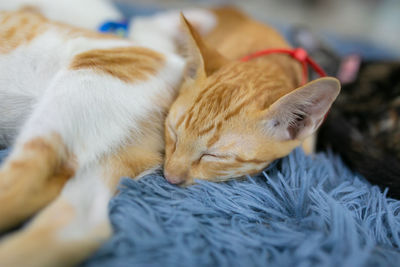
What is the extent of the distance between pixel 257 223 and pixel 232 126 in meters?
0.26

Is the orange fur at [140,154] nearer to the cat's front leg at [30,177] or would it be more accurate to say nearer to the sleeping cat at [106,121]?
the sleeping cat at [106,121]

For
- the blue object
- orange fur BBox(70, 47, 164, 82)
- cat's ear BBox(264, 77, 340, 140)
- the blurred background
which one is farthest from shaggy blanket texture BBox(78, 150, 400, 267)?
the blurred background

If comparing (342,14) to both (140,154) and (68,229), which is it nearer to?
(140,154)

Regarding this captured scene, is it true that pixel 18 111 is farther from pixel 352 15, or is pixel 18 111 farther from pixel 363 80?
pixel 352 15

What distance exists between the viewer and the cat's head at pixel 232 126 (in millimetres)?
795

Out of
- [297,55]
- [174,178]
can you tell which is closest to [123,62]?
[174,178]

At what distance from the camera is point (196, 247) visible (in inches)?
25.4

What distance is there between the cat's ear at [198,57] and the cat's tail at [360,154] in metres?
0.58

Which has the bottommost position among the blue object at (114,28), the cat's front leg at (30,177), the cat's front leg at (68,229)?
the cat's front leg at (68,229)

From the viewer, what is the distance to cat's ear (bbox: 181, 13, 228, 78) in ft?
2.90

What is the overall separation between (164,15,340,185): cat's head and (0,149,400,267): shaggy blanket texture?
0.06 meters

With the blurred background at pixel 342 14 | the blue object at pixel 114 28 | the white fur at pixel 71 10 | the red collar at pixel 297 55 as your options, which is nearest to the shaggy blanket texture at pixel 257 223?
→ the red collar at pixel 297 55

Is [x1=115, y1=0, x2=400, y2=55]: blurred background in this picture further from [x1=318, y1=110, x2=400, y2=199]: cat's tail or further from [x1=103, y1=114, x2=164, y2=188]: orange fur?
[x1=103, y1=114, x2=164, y2=188]: orange fur

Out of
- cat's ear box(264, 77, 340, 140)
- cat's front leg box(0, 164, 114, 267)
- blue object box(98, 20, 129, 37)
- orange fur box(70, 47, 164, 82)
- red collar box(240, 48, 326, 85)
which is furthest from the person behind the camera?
blue object box(98, 20, 129, 37)
